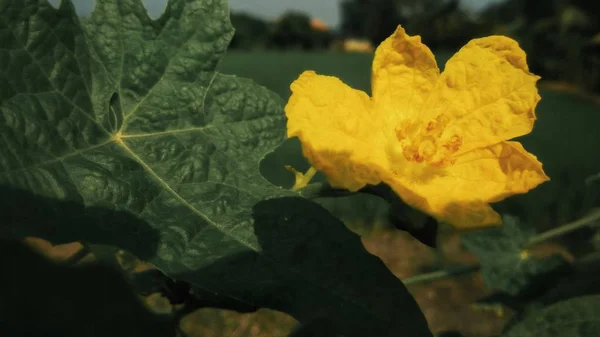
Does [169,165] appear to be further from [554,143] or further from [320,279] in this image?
[554,143]

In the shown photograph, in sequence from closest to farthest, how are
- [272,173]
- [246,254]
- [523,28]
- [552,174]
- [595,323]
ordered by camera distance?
[246,254] → [595,323] → [272,173] → [552,174] → [523,28]

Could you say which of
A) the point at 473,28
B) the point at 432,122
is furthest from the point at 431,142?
A: the point at 473,28

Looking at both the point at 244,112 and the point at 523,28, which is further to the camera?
the point at 523,28

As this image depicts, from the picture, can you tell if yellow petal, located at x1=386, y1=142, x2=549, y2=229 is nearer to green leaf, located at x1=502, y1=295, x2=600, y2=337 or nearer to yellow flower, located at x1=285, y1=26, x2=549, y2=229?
yellow flower, located at x1=285, y1=26, x2=549, y2=229

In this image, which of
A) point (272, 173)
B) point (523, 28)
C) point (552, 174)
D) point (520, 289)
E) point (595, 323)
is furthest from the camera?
point (523, 28)

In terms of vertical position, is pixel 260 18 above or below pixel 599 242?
below

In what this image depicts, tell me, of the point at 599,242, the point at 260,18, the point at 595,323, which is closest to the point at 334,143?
the point at 595,323

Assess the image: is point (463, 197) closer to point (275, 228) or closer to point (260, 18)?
point (275, 228)
